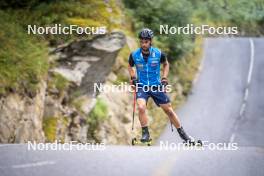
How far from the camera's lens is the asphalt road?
25.0 feet

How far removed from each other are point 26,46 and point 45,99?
5.25ft

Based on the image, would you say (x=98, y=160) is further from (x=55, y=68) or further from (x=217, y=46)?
(x=217, y=46)

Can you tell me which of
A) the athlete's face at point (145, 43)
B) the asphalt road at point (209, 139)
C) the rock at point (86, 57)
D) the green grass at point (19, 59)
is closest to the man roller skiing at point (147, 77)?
the athlete's face at point (145, 43)

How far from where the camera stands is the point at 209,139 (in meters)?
24.0

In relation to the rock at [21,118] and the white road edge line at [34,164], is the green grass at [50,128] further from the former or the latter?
the white road edge line at [34,164]

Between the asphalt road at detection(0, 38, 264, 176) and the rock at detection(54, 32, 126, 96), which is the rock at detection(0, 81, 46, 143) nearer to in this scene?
the rock at detection(54, 32, 126, 96)

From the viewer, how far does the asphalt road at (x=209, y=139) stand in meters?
7.61

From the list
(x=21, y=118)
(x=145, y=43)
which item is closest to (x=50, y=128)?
(x=21, y=118)

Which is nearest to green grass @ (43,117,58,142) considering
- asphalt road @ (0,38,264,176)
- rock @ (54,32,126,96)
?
rock @ (54,32,126,96)

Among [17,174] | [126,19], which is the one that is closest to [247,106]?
[126,19]

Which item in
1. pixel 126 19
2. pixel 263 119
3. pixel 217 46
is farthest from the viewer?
pixel 217 46

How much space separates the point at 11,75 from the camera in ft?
43.8

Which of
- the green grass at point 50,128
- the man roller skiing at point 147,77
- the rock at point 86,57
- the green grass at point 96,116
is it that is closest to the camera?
the man roller skiing at point 147,77

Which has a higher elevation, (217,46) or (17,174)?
(217,46)
